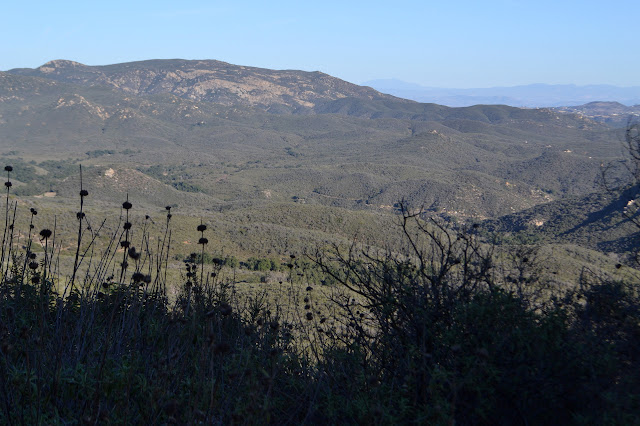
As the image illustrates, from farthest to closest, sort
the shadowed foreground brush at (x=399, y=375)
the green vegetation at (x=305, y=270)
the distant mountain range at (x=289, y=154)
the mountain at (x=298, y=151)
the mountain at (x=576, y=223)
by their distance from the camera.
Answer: the mountain at (x=298, y=151)
the distant mountain range at (x=289, y=154)
the mountain at (x=576, y=223)
the green vegetation at (x=305, y=270)
the shadowed foreground brush at (x=399, y=375)

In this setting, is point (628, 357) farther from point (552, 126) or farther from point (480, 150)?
point (552, 126)

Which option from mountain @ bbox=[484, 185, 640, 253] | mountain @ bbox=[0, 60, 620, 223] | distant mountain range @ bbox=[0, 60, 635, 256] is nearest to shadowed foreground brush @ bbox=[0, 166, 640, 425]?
distant mountain range @ bbox=[0, 60, 635, 256]

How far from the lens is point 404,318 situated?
3684 mm

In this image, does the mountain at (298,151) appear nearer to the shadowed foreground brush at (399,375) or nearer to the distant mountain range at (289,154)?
the distant mountain range at (289,154)

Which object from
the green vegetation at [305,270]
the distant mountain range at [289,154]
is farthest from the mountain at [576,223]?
the distant mountain range at [289,154]

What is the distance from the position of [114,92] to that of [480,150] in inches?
4286

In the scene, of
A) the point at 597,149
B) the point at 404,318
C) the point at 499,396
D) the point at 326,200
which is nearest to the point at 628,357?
the point at 499,396

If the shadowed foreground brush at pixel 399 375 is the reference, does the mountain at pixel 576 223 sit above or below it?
below

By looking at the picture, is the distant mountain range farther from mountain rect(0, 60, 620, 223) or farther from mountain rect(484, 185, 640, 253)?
mountain rect(484, 185, 640, 253)

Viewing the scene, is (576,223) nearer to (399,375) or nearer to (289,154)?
(399,375)

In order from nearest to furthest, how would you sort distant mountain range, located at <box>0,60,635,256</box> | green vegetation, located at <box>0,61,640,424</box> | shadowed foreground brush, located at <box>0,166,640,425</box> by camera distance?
shadowed foreground brush, located at <box>0,166,640,425</box>
green vegetation, located at <box>0,61,640,424</box>
distant mountain range, located at <box>0,60,635,256</box>

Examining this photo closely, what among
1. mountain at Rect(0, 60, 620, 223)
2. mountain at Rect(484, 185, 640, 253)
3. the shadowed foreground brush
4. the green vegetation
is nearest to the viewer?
the shadowed foreground brush

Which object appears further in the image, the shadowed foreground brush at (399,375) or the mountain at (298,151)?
the mountain at (298,151)

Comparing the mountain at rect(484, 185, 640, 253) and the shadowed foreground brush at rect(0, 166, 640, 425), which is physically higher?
the shadowed foreground brush at rect(0, 166, 640, 425)
